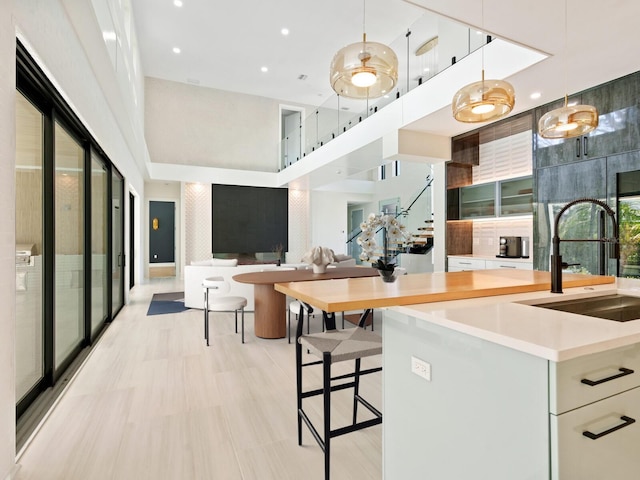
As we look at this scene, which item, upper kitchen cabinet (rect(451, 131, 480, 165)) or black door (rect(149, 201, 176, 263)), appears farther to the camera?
black door (rect(149, 201, 176, 263))

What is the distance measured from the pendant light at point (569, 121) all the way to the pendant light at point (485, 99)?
395mm

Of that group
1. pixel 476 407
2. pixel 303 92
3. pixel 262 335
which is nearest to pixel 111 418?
pixel 262 335

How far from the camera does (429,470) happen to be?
→ 4.52 feet

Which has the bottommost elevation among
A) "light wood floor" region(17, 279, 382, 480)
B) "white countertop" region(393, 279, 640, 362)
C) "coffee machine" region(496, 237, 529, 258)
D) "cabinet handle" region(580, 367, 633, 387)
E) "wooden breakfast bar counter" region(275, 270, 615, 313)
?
"light wood floor" region(17, 279, 382, 480)

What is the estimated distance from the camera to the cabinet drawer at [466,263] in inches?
206

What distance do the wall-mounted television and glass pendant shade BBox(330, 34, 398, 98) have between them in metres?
8.82

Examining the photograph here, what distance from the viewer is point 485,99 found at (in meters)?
2.39

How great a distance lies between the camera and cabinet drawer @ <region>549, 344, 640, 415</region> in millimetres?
972

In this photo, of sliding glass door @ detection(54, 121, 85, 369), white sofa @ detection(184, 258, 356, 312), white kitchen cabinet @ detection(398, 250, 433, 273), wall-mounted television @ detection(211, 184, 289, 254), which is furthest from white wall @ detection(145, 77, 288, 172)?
sliding glass door @ detection(54, 121, 85, 369)

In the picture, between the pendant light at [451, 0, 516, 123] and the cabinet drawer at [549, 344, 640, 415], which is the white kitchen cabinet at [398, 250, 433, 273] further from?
the cabinet drawer at [549, 344, 640, 415]

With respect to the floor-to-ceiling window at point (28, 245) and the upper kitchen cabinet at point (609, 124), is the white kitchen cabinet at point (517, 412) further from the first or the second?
the upper kitchen cabinet at point (609, 124)

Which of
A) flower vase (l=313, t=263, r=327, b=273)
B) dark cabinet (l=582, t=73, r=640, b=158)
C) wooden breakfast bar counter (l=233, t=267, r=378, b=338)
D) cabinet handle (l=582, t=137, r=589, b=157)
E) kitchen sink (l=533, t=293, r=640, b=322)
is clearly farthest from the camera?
flower vase (l=313, t=263, r=327, b=273)

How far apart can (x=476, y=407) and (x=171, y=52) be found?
33.8 ft

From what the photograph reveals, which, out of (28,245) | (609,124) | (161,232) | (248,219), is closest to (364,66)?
(28,245)
